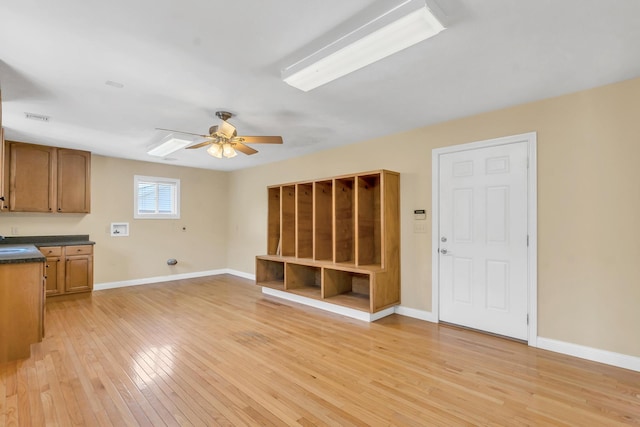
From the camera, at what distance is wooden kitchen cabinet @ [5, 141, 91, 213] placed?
4828 millimetres

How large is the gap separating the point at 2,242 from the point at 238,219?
12.7 feet

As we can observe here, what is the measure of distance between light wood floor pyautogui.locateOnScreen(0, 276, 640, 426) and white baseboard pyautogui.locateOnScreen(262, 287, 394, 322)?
0.51 feet

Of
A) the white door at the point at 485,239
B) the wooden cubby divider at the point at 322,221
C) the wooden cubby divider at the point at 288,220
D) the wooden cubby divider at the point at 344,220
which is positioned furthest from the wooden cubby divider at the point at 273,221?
the white door at the point at 485,239

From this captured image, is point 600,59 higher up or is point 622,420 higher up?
point 600,59

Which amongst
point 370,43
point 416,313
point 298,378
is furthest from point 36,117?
point 416,313

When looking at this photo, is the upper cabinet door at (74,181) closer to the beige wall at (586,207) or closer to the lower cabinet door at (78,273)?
the lower cabinet door at (78,273)

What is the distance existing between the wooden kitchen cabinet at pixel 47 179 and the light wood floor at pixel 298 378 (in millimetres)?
2165

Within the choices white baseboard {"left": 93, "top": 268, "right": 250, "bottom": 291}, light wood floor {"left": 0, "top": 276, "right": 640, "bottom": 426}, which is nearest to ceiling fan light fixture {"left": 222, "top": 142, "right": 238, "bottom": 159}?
light wood floor {"left": 0, "top": 276, "right": 640, "bottom": 426}

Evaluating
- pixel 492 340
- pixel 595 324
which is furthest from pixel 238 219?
pixel 595 324

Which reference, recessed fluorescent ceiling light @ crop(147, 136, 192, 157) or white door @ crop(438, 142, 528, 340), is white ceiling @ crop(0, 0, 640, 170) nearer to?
recessed fluorescent ceiling light @ crop(147, 136, 192, 157)

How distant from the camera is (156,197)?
21.2 ft

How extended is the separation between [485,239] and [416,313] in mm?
1294

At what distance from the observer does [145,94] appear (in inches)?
117

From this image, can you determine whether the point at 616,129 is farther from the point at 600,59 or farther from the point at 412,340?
the point at 412,340
